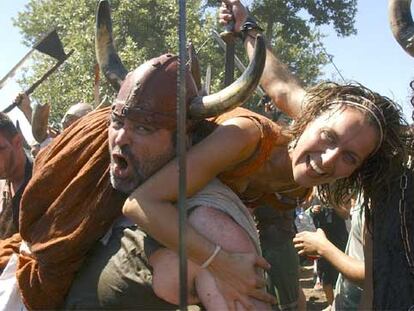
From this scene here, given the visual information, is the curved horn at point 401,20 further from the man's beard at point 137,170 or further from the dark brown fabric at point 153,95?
the man's beard at point 137,170

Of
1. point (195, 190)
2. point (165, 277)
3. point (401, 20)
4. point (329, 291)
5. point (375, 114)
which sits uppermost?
point (401, 20)

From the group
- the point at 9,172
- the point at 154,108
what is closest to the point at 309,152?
the point at 154,108

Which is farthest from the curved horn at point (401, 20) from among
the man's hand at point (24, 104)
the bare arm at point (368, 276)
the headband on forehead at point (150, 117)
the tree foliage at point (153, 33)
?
the tree foliage at point (153, 33)

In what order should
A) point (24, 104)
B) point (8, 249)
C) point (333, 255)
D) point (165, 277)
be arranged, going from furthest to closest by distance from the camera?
point (24, 104) → point (333, 255) → point (8, 249) → point (165, 277)

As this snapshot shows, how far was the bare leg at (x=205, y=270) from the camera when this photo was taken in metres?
1.85

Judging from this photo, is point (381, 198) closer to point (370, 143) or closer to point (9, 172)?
point (370, 143)

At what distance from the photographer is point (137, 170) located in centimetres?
196

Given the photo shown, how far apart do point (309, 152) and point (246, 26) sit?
681mm

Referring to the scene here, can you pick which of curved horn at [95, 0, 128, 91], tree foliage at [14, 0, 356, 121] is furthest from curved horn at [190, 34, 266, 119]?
tree foliage at [14, 0, 356, 121]

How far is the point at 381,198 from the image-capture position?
227 cm

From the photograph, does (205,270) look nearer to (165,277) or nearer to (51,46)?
(165,277)

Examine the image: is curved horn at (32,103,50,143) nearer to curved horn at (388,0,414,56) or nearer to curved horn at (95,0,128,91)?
curved horn at (95,0,128,91)

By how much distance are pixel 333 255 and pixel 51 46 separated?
316 cm

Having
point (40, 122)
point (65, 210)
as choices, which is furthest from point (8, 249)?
point (40, 122)
